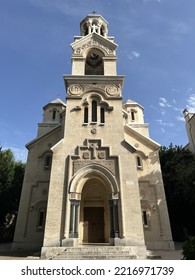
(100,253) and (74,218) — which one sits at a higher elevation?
(74,218)

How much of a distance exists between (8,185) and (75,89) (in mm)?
15089

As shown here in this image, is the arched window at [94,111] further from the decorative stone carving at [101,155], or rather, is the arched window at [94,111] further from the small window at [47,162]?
the small window at [47,162]

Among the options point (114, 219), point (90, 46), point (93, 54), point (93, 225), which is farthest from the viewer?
point (93, 54)

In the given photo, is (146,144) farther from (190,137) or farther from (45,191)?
(45,191)

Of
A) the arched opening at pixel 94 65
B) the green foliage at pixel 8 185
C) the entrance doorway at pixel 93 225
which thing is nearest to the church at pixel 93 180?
the entrance doorway at pixel 93 225

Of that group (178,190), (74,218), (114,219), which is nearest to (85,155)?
(74,218)

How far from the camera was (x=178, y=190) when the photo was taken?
66.0ft

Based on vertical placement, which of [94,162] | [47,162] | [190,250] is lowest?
[190,250]

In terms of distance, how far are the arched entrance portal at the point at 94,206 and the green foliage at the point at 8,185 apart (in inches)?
511

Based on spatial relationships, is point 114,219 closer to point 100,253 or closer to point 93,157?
point 100,253

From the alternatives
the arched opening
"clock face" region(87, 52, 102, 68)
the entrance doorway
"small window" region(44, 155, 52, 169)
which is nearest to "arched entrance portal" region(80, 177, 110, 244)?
the entrance doorway

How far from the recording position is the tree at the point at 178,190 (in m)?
20.0

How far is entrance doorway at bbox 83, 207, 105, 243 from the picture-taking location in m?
15.0

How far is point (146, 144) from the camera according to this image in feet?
65.1
